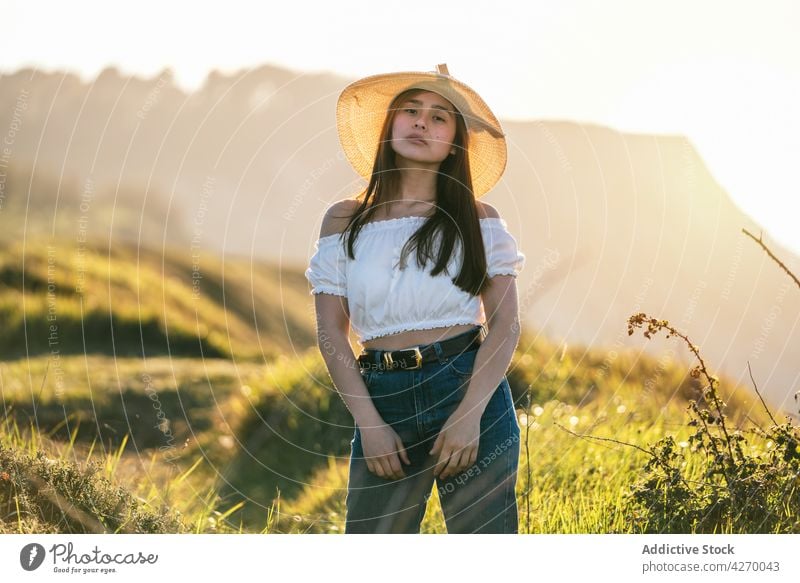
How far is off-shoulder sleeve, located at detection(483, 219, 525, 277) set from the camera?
3.27 metres

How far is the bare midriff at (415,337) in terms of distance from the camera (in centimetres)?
321

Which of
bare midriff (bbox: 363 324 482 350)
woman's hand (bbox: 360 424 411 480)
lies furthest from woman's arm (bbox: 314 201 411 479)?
bare midriff (bbox: 363 324 482 350)

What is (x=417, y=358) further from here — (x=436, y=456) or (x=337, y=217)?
(x=337, y=217)

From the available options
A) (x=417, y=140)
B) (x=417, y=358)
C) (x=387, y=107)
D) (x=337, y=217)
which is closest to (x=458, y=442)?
(x=417, y=358)

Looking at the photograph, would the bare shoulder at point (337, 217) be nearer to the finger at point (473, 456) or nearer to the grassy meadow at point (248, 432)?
the finger at point (473, 456)

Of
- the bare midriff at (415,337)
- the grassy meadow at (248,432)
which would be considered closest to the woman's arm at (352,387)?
the bare midriff at (415,337)

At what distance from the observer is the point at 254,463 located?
5.98 meters

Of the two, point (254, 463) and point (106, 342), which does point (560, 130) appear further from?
point (106, 342)

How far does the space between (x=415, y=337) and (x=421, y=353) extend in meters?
0.07

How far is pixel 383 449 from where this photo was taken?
3152 mm

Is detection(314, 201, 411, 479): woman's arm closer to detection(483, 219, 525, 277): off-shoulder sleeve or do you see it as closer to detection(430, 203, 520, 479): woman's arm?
detection(430, 203, 520, 479): woman's arm

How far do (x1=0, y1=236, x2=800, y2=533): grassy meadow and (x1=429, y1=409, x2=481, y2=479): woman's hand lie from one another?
92 centimetres
